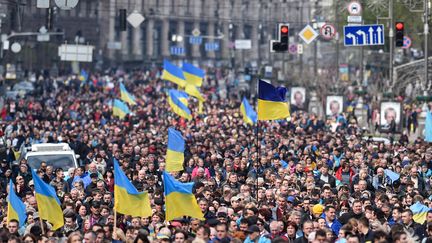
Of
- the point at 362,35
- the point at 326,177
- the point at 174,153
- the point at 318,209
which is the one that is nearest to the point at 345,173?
the point at 326,177

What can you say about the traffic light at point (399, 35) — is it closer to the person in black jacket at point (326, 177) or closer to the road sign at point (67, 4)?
the road sign at point (67, 4)

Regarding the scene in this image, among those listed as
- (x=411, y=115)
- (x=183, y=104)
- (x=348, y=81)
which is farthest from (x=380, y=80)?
(x=183, y=104)

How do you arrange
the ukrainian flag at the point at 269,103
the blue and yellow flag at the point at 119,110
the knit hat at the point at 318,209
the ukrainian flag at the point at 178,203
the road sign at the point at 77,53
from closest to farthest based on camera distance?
the ukrainian flag at the point at 178,203, the knit hat at the point at 318,209, the ukrainian flag at the point at 269,103, the blue and yellow flag at the point at 119,110, the road sign at the point at 77,53

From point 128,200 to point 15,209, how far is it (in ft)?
5.56

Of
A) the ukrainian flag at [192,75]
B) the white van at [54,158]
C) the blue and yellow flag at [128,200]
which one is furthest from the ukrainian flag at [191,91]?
the blue and yellow flag at [128,200]

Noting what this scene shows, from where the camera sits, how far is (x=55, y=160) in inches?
1099

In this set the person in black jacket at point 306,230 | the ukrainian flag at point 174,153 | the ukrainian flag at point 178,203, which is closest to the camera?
the person in black jacket at point 306,230

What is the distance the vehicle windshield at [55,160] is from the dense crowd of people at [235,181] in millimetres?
378

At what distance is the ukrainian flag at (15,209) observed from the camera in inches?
726

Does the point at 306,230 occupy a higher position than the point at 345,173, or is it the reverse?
the point at 306,230

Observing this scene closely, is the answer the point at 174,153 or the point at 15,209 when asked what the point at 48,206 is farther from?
the point at 174,153

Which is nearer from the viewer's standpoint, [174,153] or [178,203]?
[178,203]

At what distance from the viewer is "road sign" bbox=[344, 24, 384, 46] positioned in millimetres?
41094

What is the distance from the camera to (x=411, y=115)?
166 ft
